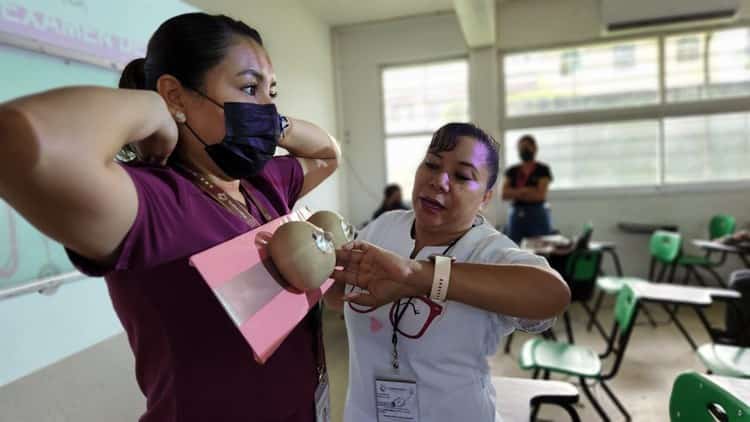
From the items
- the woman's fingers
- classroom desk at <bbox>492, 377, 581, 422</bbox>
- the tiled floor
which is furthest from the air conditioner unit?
the woman's fingers

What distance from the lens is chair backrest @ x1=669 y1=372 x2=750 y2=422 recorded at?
3.62ft

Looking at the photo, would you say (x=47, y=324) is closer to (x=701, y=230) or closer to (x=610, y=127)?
(x=610, y=127)

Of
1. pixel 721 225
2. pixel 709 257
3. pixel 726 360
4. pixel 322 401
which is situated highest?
pixel 322 401

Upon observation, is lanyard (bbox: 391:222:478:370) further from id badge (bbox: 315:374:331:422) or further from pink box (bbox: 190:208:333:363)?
pink box (bbox: 190:208:333:363)

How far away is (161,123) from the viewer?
526 millimetres

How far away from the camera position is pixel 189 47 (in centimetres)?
63

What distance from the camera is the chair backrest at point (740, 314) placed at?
2588 mm

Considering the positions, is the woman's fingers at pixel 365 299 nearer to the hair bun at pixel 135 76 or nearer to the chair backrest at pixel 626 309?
the hair bun at pixel 135 76

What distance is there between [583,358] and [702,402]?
1.15 m

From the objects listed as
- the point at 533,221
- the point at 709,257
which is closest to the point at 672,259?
the point at 709,257

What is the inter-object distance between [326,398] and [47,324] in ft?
3.95

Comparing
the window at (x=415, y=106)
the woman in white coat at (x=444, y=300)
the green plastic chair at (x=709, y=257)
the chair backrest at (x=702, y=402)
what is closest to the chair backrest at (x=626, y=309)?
the chair backrest at (x=702, y=402)

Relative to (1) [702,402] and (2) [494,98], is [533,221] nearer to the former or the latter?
(2) [494,98]

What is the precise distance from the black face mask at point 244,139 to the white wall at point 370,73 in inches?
207
